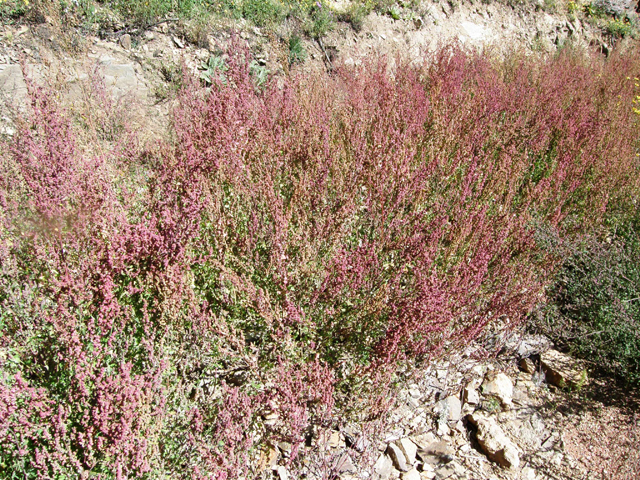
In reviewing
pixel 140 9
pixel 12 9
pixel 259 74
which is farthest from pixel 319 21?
pixel 12 9

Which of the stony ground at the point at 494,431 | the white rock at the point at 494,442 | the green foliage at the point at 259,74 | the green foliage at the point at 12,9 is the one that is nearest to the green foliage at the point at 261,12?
the green foliage at the point at 259,74

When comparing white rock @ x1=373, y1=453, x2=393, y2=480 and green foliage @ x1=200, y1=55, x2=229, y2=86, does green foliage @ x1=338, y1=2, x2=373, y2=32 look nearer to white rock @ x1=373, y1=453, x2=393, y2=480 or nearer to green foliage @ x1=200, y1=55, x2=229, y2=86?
green foliage @ x1=200, y1=55, x2=229, y2=86

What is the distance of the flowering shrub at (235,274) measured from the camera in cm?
204

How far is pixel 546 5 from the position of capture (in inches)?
477

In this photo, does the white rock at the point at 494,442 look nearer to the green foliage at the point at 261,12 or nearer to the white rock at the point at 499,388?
the white rock at the point at 499,388

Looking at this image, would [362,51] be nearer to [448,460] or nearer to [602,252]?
[602,252]

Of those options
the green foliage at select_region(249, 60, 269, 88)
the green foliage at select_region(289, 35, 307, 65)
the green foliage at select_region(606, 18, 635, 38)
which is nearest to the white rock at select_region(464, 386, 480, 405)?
the green foliage at select_region(249, 60, 269, 88)

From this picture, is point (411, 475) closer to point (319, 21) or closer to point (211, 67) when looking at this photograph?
point (211, 67)

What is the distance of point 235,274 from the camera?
2535 millimetres

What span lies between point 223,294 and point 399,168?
6.01ft

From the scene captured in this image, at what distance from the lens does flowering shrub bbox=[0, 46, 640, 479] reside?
6.70ft

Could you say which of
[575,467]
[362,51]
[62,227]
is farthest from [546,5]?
[62,227]

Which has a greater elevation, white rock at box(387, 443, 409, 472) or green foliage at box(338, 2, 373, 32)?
green foliage at box(338, 2, 373, 32)

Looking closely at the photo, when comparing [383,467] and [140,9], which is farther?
[140,9]
